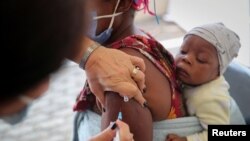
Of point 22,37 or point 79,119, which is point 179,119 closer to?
point 79,119

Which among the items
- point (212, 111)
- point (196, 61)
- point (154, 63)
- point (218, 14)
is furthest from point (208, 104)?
point (218, 14)

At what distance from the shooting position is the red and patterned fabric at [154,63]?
997 millimetres

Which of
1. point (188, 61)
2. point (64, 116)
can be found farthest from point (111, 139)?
point (64, 116)

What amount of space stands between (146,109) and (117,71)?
0.48ft

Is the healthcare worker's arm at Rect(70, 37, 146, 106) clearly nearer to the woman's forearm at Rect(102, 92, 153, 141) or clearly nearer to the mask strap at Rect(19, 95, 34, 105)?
the woman's forearm at Rect(102, 92, 153, 141)

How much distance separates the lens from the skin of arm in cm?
91

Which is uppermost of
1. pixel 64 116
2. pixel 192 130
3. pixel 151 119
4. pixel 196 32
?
pixel 196 32

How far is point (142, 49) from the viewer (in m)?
1.00

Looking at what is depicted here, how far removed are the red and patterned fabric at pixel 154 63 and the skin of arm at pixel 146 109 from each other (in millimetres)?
19

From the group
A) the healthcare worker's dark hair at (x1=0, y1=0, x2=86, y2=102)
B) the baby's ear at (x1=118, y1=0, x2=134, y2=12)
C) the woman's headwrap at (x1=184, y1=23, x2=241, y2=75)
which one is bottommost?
the woman's headwrap at (x1=184, y1=23, x2=241, y2=75)

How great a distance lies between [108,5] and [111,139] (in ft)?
1.24

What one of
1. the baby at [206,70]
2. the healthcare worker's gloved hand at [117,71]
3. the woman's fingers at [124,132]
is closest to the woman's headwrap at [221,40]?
the baby at [206,70]

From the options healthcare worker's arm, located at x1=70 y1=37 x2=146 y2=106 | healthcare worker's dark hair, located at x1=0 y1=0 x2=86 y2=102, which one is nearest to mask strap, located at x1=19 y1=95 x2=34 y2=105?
healthcare worker's dark hair, located at x1=0 y1=0 x2=86 y2=102

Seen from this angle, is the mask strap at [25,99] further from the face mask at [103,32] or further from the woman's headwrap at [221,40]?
the woman's headwrap at [221,40]
